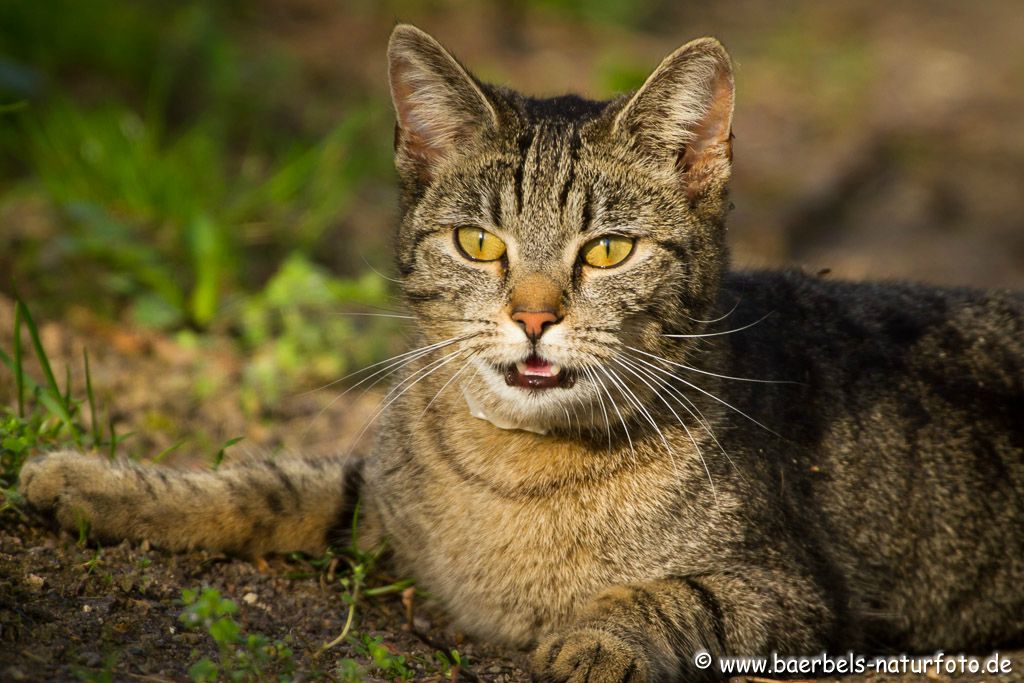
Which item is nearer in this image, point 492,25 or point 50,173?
point 50,173

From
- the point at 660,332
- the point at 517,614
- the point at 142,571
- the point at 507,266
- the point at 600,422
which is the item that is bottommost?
the point at 517,614

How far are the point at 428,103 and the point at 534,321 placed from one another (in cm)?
91

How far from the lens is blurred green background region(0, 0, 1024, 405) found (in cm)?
554

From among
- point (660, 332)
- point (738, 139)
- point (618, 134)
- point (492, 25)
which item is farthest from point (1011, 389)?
point (492, 25)

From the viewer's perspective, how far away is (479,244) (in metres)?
3.34

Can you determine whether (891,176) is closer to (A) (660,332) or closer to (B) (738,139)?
(B) (738,139)

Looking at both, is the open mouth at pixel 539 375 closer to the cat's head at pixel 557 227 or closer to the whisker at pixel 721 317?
the cat's head at pixel 557 227

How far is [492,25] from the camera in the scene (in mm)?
10000

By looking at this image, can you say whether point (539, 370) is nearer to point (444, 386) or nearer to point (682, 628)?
point (444, 386)

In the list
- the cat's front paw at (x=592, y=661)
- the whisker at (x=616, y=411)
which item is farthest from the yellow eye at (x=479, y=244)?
the cat's front paw at (x=592, y=661)

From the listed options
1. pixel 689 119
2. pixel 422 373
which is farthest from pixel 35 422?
pixel 689 119

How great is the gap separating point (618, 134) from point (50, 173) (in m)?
3.65

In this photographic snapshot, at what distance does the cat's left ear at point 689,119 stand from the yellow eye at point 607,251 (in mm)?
313

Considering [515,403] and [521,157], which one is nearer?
[515,403]
